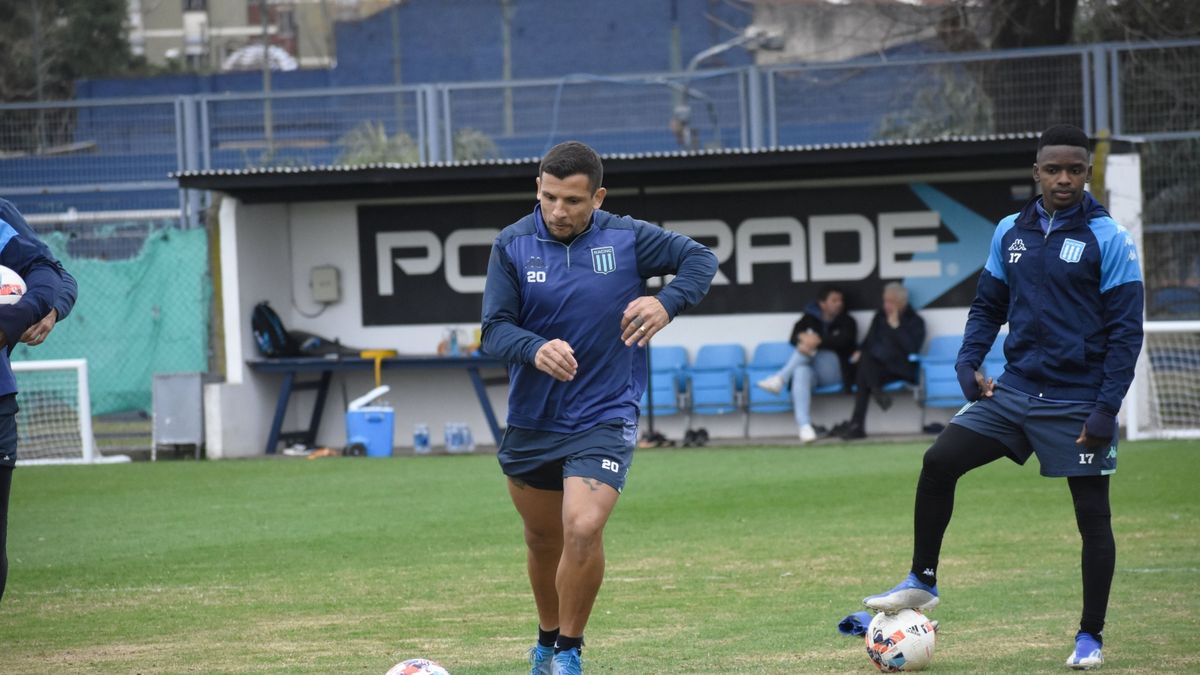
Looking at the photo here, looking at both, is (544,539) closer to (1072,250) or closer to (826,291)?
(1072,250)

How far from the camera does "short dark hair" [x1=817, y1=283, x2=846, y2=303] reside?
18.4 meters

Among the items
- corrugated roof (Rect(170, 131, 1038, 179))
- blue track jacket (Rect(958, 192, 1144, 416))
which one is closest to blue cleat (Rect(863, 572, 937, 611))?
blue track jacket (Rect(958, 192, 1144, 416))

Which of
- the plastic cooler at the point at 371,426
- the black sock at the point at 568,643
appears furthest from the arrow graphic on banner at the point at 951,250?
the black sock at the point at 568,643

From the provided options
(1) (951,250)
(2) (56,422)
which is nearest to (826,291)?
(1) (951,250)

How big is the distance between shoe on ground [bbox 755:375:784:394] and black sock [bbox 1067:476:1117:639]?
11539mm

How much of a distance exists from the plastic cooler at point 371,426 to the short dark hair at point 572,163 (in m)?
12.1

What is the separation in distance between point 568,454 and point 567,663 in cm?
78

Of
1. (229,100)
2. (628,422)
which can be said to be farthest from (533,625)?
(229,100)

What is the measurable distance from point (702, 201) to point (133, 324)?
7.12 meters

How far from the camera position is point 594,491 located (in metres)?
5.87

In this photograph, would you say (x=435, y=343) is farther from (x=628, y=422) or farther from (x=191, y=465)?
(x=628, y=422)

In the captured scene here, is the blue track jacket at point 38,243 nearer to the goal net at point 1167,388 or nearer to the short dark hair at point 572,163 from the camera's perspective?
the short dark hair at point 572,163

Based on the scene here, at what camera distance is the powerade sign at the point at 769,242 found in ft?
61.5

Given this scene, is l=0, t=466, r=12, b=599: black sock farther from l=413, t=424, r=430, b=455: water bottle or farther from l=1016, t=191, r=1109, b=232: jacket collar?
l=413, t=424, r=430, b=455: water bottle
